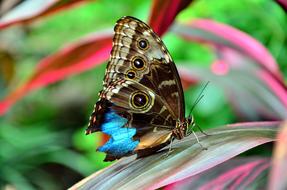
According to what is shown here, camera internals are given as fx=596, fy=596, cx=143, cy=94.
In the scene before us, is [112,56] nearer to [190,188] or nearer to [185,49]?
[190,188]

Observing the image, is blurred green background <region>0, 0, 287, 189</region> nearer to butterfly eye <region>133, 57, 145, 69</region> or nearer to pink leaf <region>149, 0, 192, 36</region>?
pink leaf <region>149, 0, 192, 36</region>

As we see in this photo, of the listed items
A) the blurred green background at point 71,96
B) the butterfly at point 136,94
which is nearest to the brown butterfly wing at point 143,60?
the butterfly at point 136,94

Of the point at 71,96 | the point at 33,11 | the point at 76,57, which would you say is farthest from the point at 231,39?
the point at 71,96

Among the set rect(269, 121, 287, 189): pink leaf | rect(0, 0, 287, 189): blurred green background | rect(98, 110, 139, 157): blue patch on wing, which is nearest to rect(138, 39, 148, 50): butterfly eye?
rect(98, 110, 139, 157): blue patch on wing

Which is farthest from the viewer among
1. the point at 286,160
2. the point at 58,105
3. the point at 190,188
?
the point at 58,105

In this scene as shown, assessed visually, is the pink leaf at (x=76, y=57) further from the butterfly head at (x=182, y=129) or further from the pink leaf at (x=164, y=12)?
the butterfly head at (x=182, y=129)

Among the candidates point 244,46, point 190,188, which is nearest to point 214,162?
point 190,188
